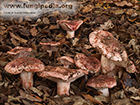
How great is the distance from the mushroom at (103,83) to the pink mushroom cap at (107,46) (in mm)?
443

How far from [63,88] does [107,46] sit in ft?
4.11

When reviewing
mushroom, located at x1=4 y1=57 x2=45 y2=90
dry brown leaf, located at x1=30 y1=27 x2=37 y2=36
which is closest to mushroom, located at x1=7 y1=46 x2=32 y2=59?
mushroom, located at x1=4 y1=57 x2=45 y2=90

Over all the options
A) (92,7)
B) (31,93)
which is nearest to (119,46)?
(31,93)

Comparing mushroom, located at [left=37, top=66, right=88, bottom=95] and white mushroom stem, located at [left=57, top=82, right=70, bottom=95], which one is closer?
mushroom, located at [left=37, top=66, right=88, bottom=95]

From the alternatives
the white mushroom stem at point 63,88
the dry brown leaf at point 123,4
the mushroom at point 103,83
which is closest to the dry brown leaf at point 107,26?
the dry brown leaf at point 123,4

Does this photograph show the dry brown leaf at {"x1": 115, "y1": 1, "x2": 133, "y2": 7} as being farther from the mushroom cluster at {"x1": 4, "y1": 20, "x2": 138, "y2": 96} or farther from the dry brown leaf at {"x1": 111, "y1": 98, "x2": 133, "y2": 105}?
the dry brown leaf at {"x1": 111, "y1": 98, "x2": 133, "y2": 105}

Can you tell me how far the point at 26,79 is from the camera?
331 cm

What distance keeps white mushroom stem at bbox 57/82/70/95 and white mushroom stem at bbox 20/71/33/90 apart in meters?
0.60

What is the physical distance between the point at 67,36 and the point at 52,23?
1.03m

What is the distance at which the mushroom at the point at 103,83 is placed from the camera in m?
3.13

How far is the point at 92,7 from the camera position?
614 centimetres

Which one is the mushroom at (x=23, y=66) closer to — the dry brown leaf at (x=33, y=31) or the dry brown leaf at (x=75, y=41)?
the dry brown leaf at (x=75, y=41)

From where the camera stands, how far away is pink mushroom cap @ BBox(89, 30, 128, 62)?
3.21 metres

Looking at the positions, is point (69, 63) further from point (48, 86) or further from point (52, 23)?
point (52, 23)
